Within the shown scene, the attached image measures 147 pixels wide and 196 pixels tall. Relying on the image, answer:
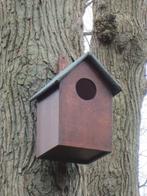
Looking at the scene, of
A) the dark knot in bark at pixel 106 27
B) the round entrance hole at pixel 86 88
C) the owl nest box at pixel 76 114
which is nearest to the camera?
the owl nest box at pixel 76 114

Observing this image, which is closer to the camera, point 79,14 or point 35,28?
point 35,28

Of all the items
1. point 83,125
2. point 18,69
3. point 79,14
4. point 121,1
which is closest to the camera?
point 83,125

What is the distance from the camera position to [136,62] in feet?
12.9

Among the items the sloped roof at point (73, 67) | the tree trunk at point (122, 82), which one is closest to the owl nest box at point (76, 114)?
the sloped roof at point (73, 67)

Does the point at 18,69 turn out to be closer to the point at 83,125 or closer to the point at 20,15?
the point at 20,15

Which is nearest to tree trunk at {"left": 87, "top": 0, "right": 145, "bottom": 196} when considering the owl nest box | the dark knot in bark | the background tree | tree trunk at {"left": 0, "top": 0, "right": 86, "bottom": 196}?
the dark knot in bark

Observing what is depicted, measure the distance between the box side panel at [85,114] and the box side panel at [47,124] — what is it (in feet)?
0.10

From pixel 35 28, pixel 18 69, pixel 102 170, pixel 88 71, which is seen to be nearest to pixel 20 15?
pixel 35 28

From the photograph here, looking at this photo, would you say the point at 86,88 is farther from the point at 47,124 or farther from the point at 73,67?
the point at 47,124

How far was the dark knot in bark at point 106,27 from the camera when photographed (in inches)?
151

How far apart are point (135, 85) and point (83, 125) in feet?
5.64

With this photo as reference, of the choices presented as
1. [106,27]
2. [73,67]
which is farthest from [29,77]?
[106,27]

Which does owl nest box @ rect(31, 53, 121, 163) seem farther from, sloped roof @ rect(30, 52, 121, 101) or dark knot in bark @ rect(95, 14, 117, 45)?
dark knot in bark @ rect(95, 14, 117, 45)

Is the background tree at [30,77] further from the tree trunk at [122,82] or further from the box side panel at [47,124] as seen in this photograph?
the tree trunk at [122,82]
